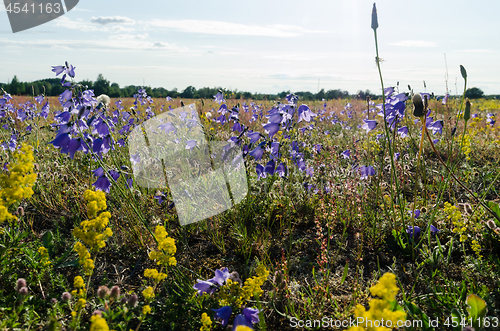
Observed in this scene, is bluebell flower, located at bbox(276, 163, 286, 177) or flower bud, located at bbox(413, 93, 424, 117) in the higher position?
flower bud, located at bbox(413, 93, 424, 117)

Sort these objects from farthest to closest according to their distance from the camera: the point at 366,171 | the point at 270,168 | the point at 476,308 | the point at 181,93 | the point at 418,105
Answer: the point at 181,93, the point at 366,171, the point at 270,168, the point at 418,105, the point at 476,308

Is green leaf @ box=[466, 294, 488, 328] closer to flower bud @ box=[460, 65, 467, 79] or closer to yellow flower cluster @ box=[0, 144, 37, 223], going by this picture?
flower bud @ box=[460, 65, 467, 79]

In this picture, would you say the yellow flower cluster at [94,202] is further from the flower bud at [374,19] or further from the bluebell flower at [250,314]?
the flower bud at [374,19]

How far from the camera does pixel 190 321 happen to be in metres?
1.85

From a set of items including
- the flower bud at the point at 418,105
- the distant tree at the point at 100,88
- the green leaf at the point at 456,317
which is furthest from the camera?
the distant tree at the point at 100,88

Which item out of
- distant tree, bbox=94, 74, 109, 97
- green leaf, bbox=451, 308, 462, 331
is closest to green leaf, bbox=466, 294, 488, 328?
green leaf, bbox=451, 308, 462, 331

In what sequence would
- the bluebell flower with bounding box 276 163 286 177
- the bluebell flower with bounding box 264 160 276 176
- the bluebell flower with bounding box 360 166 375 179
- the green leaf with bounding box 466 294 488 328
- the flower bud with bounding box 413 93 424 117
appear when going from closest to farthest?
the green leaf with bounding box 466 294 488 328 < the flower bud with bounding box 413 93 424 117 < the bluebell flower with bounding box 264 160 276 176 < the bluebell flower with bounding box 276 163 286 177 < the bluebell flower with bounding box 360 166 375 179

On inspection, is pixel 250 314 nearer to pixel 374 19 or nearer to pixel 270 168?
pixel 270 168

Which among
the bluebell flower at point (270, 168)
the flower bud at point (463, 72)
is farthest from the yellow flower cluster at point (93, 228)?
the flower bud at point (463, 72)

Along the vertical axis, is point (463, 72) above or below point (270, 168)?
above

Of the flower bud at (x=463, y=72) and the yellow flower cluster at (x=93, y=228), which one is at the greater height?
the flower bud at (x=463, y=72)

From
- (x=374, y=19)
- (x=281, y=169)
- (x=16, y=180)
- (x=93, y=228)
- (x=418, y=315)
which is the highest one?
(x=374, y=19)

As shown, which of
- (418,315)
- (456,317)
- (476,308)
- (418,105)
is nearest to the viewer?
(476,308)

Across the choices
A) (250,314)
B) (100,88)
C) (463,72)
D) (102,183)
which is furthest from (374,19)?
(100,88)
